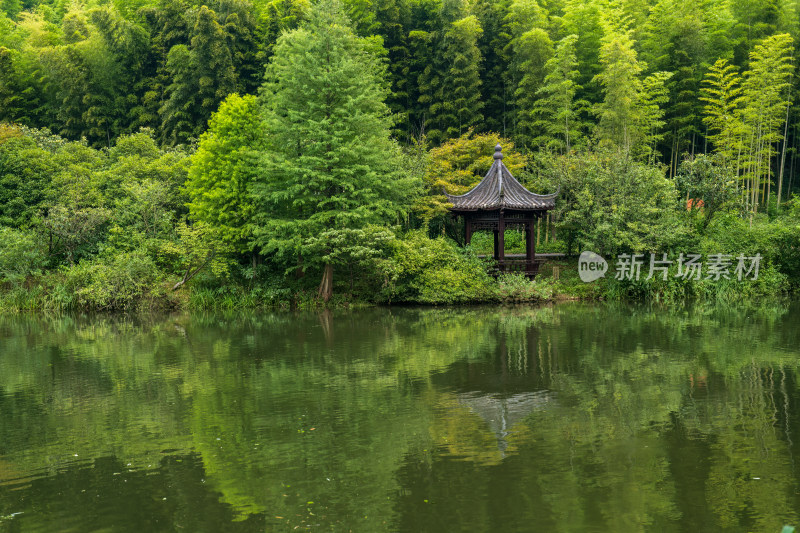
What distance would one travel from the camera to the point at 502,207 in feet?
69.6

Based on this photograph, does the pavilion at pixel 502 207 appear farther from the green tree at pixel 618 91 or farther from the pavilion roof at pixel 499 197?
the green tree at pixel 618 91

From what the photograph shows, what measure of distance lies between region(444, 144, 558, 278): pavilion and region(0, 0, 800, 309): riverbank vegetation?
85 centimetres

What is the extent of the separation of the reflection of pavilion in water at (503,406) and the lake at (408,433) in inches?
1.7

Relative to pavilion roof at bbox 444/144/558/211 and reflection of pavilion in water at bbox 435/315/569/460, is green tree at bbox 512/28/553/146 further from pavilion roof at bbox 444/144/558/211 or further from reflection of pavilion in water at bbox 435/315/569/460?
reflection of pavilion in water at bbox 435/315/569/460

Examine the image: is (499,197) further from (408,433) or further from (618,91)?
(408,433)

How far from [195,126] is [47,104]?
31.0ft

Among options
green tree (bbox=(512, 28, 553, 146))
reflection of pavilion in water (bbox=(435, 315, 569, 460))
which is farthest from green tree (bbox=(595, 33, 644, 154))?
reflection of pavilion in water (bbox=(435, 315, 569, 460))

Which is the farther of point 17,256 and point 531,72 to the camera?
point 531,72

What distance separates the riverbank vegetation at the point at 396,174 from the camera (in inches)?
811

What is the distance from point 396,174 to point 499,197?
3317mm

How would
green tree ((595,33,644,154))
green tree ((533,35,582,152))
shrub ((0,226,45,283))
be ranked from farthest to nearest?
green tree ((533,35,582,152)), green tree ((595,33,644,154)), shrub ((0,226,45,283))

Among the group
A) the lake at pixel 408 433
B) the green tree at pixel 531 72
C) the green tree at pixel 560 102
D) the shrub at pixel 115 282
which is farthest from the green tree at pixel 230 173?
the green tree at pixel 531 72

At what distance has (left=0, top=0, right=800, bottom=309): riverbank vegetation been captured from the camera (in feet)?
67.6

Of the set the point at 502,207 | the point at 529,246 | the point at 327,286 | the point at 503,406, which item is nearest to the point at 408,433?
the point at 503,406
